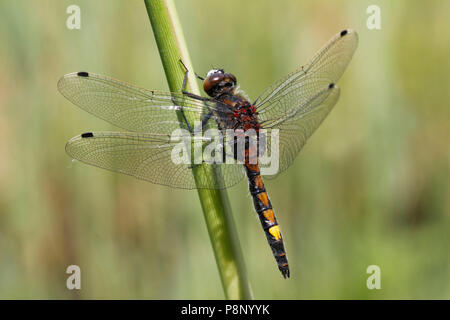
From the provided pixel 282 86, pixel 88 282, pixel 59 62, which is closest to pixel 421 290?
pixel 282 86

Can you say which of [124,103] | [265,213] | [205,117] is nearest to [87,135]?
[124,103]

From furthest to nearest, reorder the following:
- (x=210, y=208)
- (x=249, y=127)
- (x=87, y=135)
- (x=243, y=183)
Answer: (x=243, y=183) → (x=249, y=127) → (x=87, y=135) → (x=210, y=208)

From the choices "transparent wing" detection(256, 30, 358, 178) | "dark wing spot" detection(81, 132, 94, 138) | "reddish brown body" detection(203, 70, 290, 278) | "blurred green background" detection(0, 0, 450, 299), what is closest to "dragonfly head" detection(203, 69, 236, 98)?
"reddish brown body" detection(203, 70, 290, 278)

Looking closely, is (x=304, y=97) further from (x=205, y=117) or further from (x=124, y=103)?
(x=124, y=103)

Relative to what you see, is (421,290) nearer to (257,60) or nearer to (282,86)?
(282,86)

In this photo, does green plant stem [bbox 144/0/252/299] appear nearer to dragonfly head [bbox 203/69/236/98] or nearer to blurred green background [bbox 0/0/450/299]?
dragonfly head [bbox 203/69/236/98]

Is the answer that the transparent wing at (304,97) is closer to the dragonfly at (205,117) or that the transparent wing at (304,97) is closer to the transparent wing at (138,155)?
the dragonfly at (205,117)

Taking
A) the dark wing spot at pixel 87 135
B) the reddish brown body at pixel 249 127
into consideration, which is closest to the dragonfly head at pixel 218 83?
the reddish brown body at pixel 249 127
